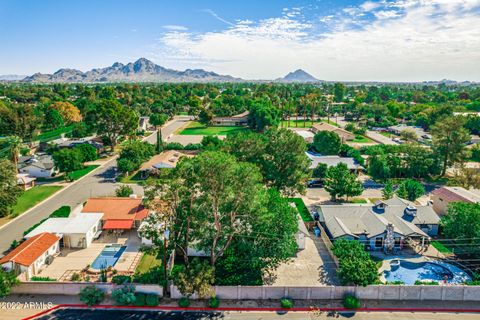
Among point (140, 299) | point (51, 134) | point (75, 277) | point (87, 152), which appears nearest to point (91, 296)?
point (140, 299)

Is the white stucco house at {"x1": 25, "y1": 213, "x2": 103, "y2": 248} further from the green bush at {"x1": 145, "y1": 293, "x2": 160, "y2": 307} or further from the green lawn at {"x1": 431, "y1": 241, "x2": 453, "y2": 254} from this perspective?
the green lawn at {"x1": 431, "y1": 241, "x2": 453, "y2": 254}

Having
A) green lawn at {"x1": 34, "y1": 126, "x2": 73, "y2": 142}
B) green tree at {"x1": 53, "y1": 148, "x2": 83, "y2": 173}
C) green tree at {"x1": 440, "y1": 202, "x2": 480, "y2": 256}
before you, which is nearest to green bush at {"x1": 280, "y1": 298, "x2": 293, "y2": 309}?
green tree at {"x1": 440, "y1": 202, "x2": 480, "y2": 256}

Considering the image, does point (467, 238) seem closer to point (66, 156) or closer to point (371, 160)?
point (371, 160)

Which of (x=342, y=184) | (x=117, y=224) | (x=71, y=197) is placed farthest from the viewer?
(x=71, y=197)

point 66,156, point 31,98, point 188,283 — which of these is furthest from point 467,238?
point 31,98

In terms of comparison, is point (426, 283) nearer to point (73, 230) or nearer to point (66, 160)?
point (73, 230)

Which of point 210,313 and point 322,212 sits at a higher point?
point 322,212
